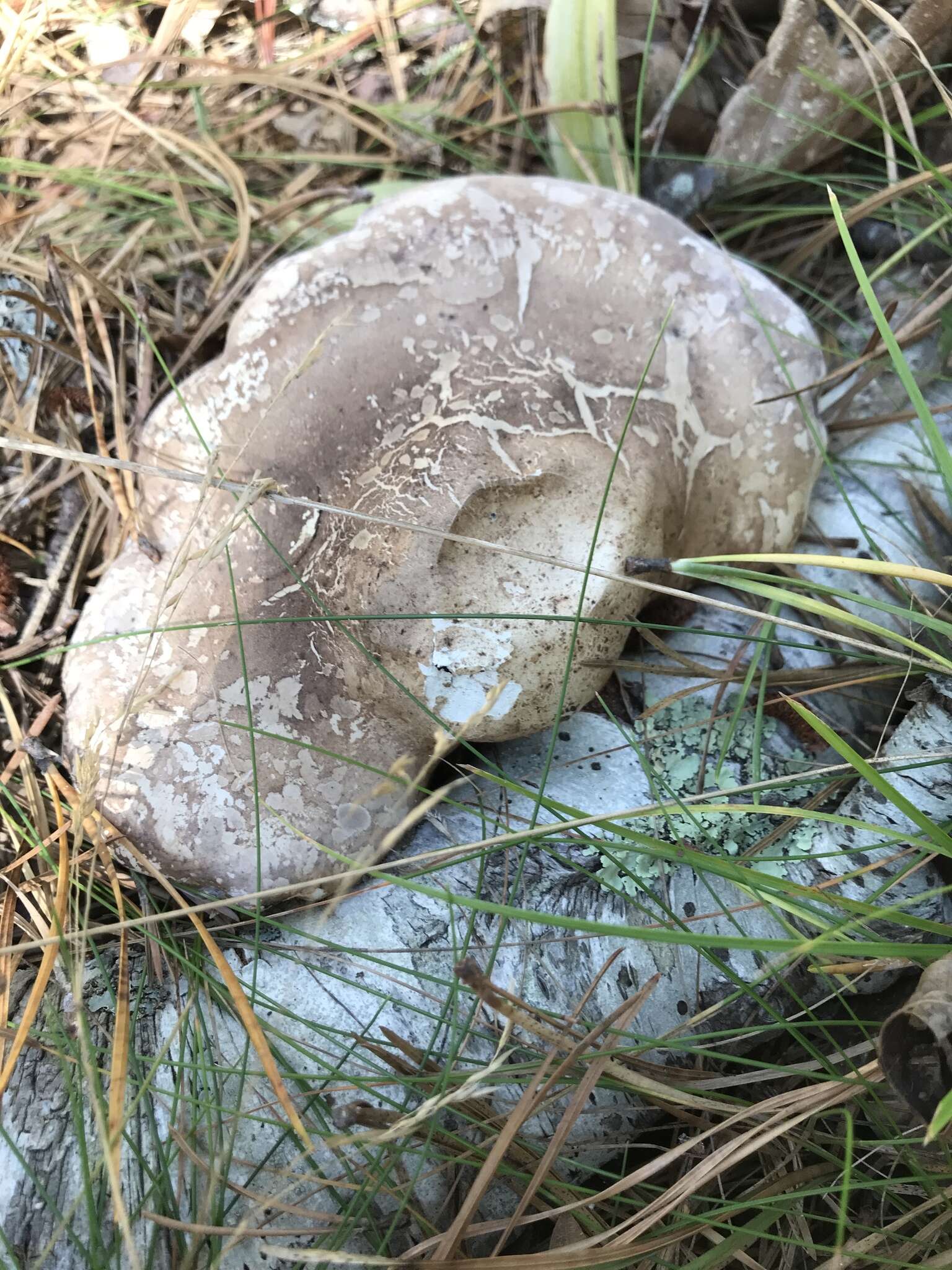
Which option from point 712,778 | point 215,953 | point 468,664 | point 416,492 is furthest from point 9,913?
point 712,778

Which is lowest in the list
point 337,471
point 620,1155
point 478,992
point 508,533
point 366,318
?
point 620,1155

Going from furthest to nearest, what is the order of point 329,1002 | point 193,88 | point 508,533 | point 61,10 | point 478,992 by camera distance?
point 193,88, point 61,10, point 508,533, point 329,1002, point 478,992

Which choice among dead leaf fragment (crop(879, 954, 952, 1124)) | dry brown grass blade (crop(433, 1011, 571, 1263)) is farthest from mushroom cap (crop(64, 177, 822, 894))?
dead leaf fragment (crop(879, 954, 952, 1124))

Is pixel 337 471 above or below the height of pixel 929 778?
above

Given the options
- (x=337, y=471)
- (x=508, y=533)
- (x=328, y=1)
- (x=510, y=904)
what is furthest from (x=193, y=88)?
(x=510, y=904)

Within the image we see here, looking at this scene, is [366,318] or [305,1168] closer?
[305,1168]

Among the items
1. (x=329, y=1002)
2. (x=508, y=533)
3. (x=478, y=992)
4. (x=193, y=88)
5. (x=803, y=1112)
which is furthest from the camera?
(x=193, y=88)

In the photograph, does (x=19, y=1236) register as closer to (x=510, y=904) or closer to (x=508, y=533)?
(x=510, y=904)

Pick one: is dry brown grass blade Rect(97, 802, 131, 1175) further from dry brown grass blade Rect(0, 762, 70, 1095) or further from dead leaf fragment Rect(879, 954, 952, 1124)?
dead leaf fragment Rect(879, 954, 952, 1124)
